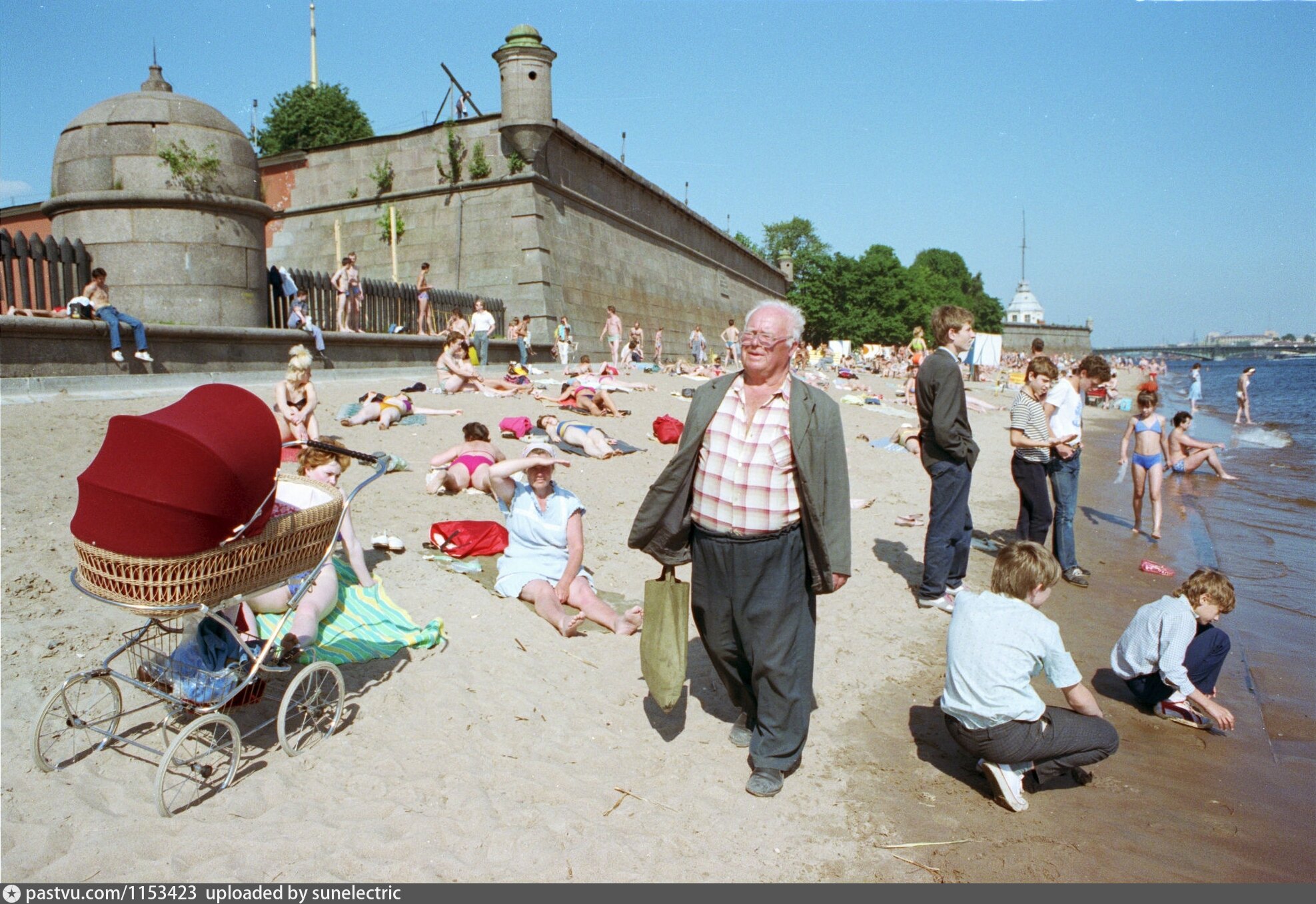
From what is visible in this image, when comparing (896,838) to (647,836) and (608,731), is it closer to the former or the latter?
(647,836)

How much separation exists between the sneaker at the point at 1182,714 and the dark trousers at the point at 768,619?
2.36m

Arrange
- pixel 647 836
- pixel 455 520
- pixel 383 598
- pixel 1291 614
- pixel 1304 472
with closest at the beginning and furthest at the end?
1. pixel 647 836
2. pixel 383 598
3. pixel 1291 614
4. pixel 455 520
5. pixel 1304 472

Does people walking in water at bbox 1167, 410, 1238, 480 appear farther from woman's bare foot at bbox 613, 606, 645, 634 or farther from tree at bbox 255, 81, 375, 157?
tree at bbox 255, 81, 375, 157

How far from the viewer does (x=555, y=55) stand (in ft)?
66.5

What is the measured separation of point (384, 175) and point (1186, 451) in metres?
Result: 19.5

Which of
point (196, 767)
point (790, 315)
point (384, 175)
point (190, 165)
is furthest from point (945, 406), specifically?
point (384, 175)

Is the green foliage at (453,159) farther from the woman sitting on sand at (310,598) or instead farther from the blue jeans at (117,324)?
the woman sitting on sand at (310,598)

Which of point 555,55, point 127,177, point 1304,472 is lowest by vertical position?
point 1304,472

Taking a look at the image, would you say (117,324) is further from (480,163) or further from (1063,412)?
(480,163)

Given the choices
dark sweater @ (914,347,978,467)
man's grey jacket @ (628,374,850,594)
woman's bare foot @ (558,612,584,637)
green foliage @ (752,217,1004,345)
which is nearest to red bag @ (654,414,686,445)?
dark sweater @ (914,347,978,467)

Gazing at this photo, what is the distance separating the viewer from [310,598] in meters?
4.66

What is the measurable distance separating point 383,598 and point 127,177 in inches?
392

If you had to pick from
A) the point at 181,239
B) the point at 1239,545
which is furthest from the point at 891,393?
the point at 181,239

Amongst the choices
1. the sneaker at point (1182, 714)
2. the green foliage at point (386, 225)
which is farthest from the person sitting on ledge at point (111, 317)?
the green foliage at point (386, 225)
